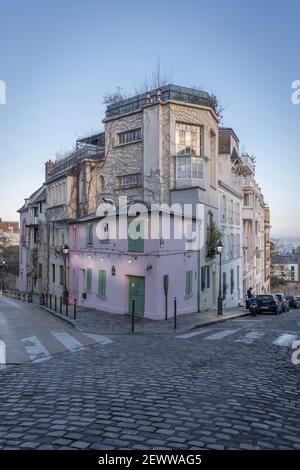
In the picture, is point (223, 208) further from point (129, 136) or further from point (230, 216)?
point (129, 136)

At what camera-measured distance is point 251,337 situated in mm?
13344

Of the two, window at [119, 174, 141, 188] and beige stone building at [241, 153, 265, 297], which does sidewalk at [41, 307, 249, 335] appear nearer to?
window at [119, 174, 141, 188]

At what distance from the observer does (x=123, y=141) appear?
26.5 meters

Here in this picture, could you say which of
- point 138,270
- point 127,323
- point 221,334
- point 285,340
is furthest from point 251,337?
point 138,270

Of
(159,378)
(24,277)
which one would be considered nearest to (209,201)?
(159,378)

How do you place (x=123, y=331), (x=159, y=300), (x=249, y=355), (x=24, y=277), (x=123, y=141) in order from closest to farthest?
(x=249, y=355) < (x=123, y=331) < (x=159, y=300) < (x=123, y=141) < (x=24, y=277)

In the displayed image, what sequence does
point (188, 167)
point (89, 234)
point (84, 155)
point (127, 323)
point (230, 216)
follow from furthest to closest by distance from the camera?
point (230, 216) → point (84, 155) → point (188, 167) → point (89, 234) → point (127, 323)

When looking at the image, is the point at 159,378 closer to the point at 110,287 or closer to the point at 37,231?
the point at 110,287

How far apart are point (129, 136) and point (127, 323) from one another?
13307mm

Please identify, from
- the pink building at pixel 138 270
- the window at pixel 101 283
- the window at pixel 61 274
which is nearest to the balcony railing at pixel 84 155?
the pink building at pixel 138 270

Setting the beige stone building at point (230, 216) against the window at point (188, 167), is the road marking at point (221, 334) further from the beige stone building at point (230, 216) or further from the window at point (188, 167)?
the beige stone building at point (230, 216)

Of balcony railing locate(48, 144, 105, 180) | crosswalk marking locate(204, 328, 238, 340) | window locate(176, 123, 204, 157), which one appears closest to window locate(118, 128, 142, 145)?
balcony railing locate(48, 144, 105, 180)

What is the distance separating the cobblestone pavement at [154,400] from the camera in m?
4.96
